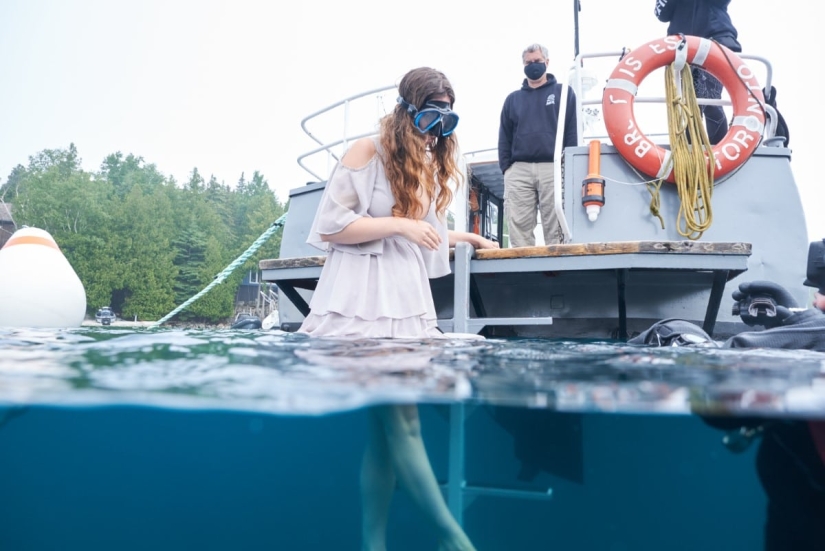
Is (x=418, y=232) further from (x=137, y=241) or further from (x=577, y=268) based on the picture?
(x=137, y=241)

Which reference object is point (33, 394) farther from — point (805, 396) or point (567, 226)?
point (567, 226)

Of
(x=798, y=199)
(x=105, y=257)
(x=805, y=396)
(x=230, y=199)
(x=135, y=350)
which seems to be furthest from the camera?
(x=230, y=199)

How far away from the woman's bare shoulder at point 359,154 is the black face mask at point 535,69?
3290 millimetres

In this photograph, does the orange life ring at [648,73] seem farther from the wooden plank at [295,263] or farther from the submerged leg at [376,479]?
the submerged leg at [376,479]

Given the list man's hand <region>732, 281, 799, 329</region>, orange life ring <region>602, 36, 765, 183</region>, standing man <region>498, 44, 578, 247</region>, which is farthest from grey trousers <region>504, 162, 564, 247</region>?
man's hand <region>732, 281, 799, 329</region>

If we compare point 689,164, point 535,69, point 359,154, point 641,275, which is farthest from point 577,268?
point 535,69

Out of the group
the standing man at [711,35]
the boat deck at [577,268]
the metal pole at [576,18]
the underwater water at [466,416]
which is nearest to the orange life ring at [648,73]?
the standing man at [711,35]

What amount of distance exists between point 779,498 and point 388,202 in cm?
165

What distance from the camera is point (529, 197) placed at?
4.79 m

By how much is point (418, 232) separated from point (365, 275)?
225 mm

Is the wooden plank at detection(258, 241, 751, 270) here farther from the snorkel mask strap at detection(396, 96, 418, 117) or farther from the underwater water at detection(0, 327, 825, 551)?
the snorkel mask strap at detection(396, 96, 418, 117)

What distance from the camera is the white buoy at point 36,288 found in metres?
4.97

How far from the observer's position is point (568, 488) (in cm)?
279

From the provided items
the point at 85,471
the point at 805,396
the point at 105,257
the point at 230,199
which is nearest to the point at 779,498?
the point at 805,396
